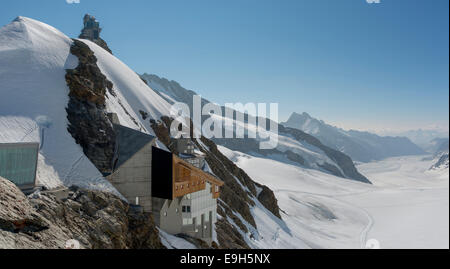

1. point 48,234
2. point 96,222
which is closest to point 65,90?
point 96,222

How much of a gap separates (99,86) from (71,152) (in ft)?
54.6

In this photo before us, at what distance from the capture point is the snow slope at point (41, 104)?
24.6m

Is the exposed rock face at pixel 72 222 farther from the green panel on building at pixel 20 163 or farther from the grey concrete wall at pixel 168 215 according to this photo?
the grey concrete wall at pixel 168 215

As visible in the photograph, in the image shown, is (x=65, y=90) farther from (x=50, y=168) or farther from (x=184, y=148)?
(x=184, y=148)

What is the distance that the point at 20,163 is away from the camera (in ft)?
66.5

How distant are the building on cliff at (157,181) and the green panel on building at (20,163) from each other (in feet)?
21.4

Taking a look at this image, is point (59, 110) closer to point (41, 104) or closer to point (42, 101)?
point (41, 104)

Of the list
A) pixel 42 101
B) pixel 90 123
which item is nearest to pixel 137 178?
pixel 90 123

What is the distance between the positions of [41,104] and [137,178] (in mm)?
12222

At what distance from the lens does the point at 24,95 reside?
29.9 metres

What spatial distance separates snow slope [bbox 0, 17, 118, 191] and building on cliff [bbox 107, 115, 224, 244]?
2.35m

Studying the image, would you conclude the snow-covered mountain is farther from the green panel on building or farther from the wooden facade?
the wooden facade

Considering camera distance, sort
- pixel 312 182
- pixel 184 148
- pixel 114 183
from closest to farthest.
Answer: pixel 114 183
pixel 184 148
pixel 312 182

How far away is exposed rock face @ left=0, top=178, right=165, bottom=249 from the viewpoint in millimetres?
14298
